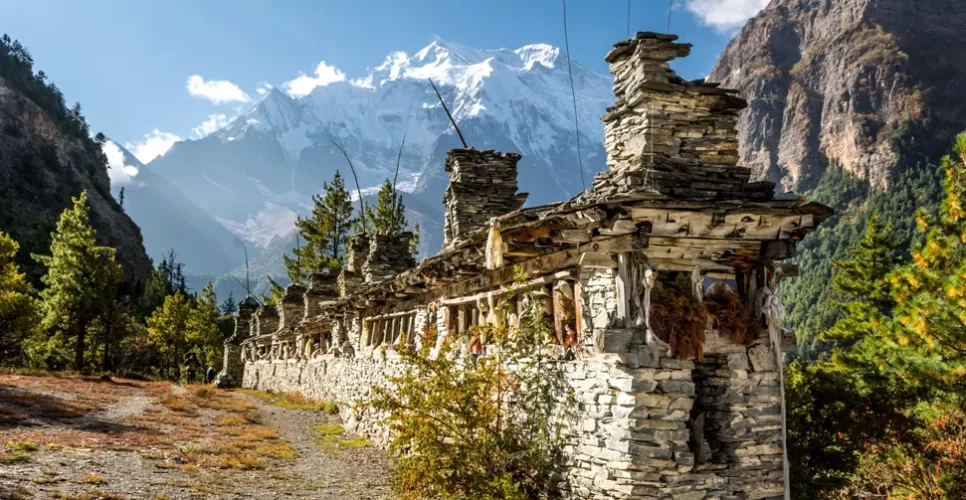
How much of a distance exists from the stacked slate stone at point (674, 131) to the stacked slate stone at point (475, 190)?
18.0ft

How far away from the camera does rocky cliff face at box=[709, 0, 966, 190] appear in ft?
394

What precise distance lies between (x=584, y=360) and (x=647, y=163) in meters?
2.26

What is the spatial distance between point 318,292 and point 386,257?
9162 millimetres

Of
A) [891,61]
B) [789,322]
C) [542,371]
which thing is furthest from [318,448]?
[891,61]

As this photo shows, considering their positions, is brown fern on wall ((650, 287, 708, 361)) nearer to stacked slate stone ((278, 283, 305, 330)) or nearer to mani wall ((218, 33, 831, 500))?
mani wall ((218, 33, 831, 500))

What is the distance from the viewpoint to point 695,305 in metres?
6.37

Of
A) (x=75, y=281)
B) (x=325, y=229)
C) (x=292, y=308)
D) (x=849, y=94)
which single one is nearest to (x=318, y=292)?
(x=292, y=308)

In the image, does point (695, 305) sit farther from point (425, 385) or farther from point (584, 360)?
point (425, 385)

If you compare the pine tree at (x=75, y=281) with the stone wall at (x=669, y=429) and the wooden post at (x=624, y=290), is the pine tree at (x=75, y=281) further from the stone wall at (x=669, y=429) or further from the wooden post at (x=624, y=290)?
the wooden post at (x=624, y=290)

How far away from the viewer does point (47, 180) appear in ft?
275

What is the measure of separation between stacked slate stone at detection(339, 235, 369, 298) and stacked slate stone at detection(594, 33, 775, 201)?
1378 centimetres

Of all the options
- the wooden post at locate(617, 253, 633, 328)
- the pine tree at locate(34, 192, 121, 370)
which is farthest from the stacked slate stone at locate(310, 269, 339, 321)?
the wooden post at locate(617, 253, 633, 328)

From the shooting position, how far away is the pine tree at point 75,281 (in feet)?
95.5

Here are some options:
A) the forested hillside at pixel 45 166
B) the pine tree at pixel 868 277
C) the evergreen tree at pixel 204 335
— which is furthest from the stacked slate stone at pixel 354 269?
the forested hillside at pixel 45 166
